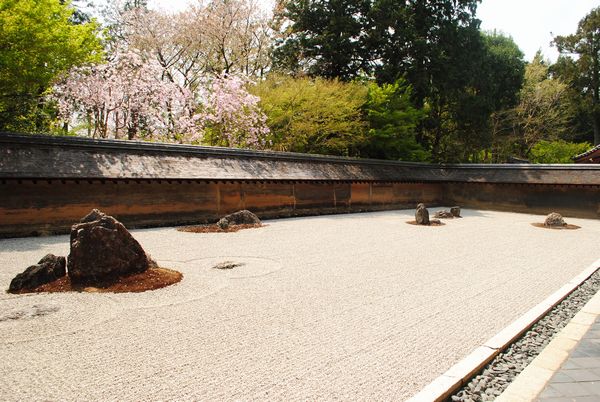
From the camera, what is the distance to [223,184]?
13.6 m

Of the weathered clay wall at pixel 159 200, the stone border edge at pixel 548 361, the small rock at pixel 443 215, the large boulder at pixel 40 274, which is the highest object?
the weathered clay wall at pixel 159 200

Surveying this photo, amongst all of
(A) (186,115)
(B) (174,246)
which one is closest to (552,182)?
(B) (174,246)

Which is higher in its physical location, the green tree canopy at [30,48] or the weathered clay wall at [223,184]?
the green tree canopy at [30,48]

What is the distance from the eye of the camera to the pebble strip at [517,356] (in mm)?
3098

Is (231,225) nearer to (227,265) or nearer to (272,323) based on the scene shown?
(227,265)

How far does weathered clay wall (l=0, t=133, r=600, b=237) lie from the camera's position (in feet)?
33.0

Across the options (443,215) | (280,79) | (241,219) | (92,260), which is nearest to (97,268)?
(92,260)

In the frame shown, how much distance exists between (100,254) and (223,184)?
8.07 m

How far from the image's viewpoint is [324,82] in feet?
73.1

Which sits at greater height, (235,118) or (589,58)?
(589,58)

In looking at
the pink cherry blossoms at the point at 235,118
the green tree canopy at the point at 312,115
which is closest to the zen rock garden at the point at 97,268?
the pink cherry blossoms at the point at 235,118

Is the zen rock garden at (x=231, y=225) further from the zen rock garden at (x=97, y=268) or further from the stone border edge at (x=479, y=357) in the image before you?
the stone border edge at (x=479, y=357)

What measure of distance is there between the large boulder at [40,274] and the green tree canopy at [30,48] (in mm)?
7684

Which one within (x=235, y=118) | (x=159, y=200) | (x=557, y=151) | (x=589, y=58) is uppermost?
(x=589, y=58)
